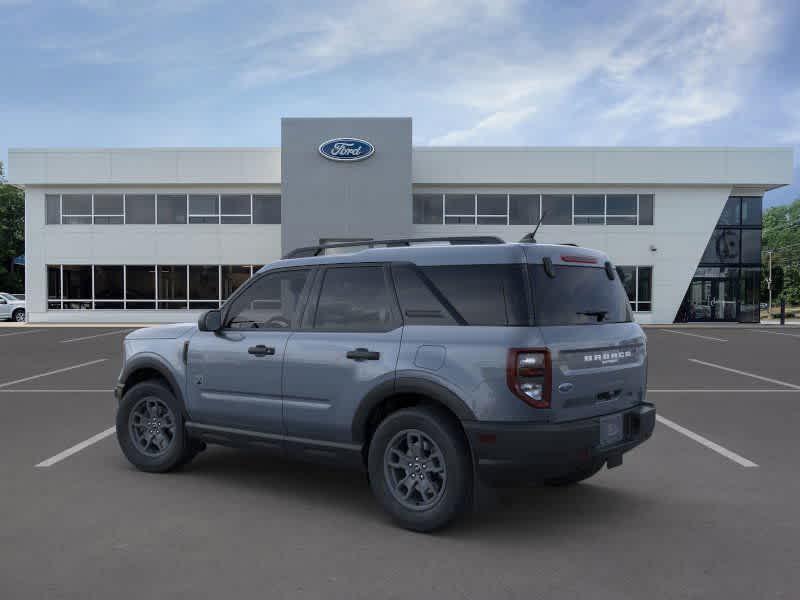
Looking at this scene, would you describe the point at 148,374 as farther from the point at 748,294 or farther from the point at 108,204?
the point at 748,294

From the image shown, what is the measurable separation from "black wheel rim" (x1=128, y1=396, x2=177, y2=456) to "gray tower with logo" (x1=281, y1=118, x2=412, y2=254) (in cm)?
2227

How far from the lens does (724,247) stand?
3108 centimetres

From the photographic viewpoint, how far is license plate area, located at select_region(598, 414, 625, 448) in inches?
167

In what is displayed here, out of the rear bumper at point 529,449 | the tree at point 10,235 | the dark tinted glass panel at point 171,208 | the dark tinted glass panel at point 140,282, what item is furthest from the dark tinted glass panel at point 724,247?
the tree at point 10,235

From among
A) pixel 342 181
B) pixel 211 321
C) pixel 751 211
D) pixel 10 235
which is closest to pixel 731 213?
pixel 751 211

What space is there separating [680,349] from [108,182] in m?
24.4

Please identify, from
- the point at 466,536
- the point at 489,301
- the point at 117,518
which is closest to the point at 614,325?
the point at 489,301

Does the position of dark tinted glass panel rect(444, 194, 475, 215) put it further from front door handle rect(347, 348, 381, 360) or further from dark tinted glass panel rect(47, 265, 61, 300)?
front door handle rect(347, 348, 381, 360)

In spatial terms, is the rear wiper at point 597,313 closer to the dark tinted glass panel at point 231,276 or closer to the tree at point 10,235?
the dark tinted glass panel at point 231,276

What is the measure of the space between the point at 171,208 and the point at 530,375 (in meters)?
29.0

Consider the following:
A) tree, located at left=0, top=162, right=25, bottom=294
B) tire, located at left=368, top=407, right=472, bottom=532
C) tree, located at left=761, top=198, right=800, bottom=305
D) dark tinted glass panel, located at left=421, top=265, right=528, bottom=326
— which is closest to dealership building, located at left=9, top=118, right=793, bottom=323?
dark tinted glass panel, located at left=421, top=265, right=528, bottom=326

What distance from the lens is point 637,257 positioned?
98.9 feet

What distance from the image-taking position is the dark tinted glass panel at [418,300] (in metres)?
4.34

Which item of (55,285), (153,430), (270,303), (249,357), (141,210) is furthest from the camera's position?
(55,285)
